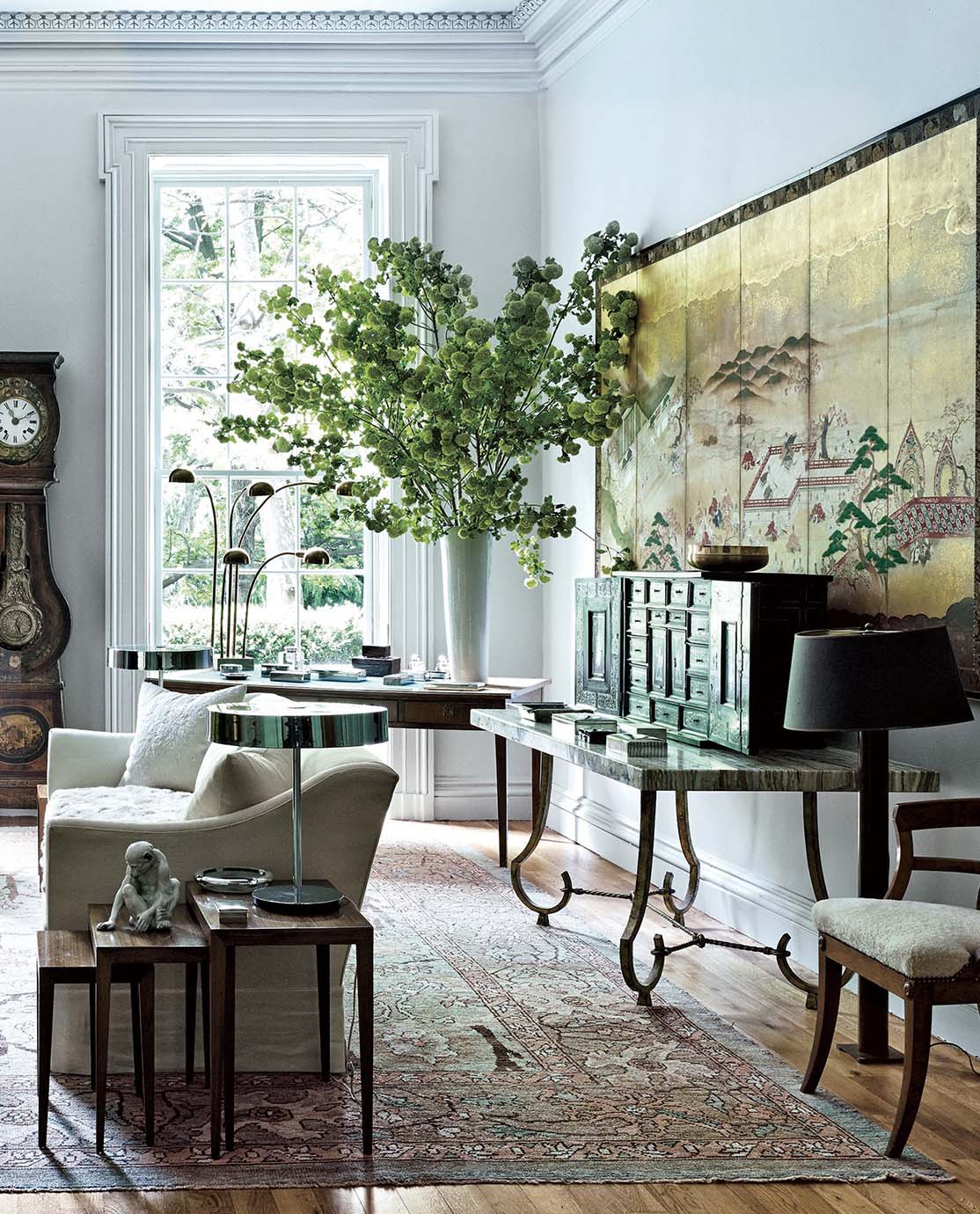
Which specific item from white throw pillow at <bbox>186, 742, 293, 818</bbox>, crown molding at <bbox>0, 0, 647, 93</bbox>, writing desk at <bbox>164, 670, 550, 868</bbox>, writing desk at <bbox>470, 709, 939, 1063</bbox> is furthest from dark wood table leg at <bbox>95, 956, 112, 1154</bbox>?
crown molding at <bbox>0, 0, 647, 93</bbox>

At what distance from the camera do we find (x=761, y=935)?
500 centimetres

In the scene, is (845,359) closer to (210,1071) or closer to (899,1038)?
(899,1038)

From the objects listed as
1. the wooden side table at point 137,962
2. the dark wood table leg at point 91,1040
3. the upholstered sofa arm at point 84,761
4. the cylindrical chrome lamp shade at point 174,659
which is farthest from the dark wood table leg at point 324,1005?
the cylindrical chrome lamp shade at point 174,659

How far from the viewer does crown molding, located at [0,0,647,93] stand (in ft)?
24.4

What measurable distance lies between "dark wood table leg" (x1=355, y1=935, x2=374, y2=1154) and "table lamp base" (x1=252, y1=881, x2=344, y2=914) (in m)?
0.17

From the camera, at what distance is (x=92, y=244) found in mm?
7586

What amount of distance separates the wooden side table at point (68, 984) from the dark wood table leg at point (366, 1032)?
0.48 meters

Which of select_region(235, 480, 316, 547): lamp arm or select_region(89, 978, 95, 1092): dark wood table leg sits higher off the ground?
select_region(235, 480, 316, 547): lamp arm

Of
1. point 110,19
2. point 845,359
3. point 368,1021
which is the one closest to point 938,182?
point 845,359

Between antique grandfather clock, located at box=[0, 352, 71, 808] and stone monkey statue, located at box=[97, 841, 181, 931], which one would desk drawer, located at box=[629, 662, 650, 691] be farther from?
antique grandfather clock, located at box=[0, 352, 71, 808]

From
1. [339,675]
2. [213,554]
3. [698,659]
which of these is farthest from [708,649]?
[213,554]

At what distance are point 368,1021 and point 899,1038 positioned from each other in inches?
67.1

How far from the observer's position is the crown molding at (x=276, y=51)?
7.44 m

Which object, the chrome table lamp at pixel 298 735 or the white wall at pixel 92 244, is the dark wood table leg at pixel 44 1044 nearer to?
the chrome table lamp at pixel 298 735
